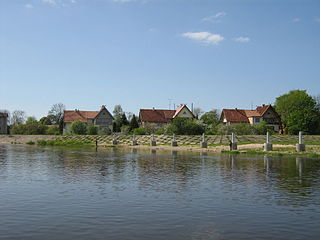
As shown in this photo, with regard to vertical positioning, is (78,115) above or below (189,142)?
above

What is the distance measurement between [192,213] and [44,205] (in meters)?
5.13

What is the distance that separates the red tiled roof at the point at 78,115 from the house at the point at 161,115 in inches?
714

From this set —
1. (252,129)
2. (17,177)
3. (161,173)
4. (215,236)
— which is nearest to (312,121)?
(252,129)

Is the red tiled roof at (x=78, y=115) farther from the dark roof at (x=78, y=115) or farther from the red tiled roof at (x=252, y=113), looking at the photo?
the red tiled roof at (x=252, y=113)

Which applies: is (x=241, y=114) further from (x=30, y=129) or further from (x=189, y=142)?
(x=30, y=129)

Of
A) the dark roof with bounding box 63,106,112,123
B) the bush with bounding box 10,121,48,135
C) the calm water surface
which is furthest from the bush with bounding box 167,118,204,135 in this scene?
the calm water surface

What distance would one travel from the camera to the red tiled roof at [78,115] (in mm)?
125119

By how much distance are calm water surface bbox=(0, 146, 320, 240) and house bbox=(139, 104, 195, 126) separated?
9996 cm

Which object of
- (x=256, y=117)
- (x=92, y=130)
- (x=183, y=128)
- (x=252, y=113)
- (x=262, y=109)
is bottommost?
(x=92, y=130)

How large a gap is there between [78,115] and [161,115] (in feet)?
89.3

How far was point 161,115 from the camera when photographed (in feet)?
409

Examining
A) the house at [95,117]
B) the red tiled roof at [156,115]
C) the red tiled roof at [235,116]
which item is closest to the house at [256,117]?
the red tiled roof at [235,116]

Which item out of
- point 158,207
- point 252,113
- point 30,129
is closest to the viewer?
point 158,207

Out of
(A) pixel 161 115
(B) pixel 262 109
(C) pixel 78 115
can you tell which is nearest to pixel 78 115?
(C) pixel 78 115
